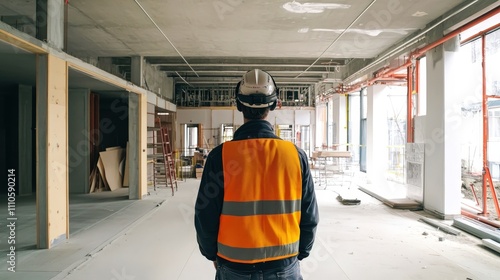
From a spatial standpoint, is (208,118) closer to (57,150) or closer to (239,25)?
(239,25)

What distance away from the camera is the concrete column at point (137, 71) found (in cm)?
716

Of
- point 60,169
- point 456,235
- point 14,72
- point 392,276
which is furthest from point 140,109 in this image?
point 456,235

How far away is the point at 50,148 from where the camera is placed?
11.7 feet

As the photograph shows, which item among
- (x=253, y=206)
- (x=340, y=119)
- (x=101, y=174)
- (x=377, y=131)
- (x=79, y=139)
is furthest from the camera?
(x=340, y=119)

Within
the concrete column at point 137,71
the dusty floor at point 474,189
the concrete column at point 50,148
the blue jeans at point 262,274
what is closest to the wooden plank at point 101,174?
the concrete column at point 137,71

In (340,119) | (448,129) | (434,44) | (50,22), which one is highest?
(434,44)

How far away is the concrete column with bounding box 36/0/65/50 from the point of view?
359 centimetres

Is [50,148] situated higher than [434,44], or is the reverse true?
[434,44]

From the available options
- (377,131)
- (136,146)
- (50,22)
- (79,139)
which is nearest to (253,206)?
(50,22)

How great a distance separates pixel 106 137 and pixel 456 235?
932 cm

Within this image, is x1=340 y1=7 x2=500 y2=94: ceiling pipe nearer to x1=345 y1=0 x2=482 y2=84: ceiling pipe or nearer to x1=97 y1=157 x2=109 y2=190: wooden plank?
x1=345 y1=0 x2=482 y2=84: ceiling pipe

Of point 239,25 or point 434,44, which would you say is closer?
point 434,44

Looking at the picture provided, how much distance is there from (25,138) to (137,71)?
308 cm

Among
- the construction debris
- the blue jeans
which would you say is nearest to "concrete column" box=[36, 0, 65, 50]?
the blue jeans
